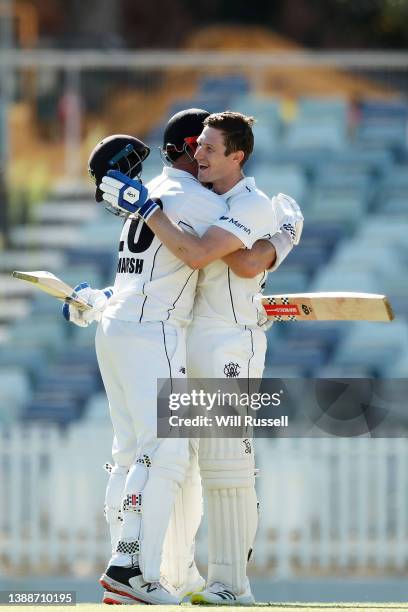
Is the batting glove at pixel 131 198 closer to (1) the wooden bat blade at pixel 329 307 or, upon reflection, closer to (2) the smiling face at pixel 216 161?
(2) the smiling face at pixel 216 161

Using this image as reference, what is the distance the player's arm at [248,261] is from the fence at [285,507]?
5038 mm

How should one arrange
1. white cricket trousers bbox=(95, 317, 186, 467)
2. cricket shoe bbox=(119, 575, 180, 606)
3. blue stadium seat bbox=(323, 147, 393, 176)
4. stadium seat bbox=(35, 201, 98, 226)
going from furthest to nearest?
stadium seat bbox=(35, 201, 98, 226), blue stadium seat bbox=(323, 147, 393, 176), white cricket trousers bbox=(95, 317, 186, 467), cricket shoe bbox=(119, 575, 180, 606)

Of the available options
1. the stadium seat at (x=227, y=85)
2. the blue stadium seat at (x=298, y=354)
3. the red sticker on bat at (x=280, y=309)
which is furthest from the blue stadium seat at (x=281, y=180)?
the red sticker on bat at (x=280, y=309)

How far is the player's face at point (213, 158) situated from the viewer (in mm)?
6195

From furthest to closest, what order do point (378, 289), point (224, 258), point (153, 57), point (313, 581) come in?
point (153, 57), point (378, 289), point (313, 581), point (224, 258)

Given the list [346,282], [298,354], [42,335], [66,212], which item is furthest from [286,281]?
[66,212]

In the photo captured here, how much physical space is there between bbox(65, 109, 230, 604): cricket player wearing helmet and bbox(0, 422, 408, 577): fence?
15.9 feet

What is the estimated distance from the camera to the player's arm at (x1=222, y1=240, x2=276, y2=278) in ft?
20.1

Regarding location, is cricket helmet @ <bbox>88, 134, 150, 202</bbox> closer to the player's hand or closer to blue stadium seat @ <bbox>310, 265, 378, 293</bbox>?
the player's hand

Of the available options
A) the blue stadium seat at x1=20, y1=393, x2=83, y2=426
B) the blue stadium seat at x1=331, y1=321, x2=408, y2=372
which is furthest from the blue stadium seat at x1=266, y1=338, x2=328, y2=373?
the blue stadium seat at x1=20, y1=393, x2=83, y2=426

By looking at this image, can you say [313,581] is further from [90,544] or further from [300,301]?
[300,301]

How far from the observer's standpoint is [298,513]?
11266 mm

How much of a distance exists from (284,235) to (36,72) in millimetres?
11028

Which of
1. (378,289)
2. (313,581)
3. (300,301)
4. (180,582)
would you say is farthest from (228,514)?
(378,289)
